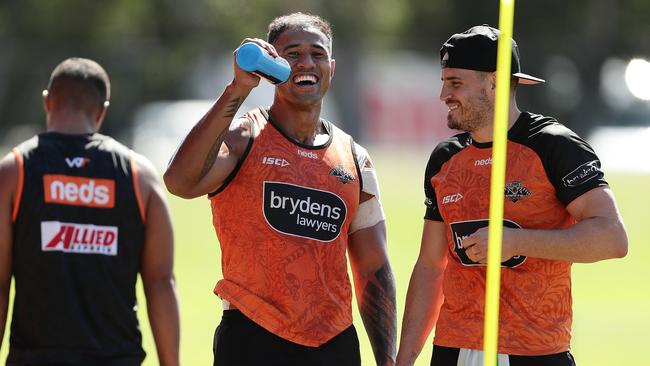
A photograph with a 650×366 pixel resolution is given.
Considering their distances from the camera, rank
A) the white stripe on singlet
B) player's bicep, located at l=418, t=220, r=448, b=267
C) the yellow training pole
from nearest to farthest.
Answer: the yellow training pole, the white stripe on singlet, player's bicep, located at l=418, t=220, r=448, b=267

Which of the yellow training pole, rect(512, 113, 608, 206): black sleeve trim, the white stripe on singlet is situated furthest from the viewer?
the white stripe on singlet

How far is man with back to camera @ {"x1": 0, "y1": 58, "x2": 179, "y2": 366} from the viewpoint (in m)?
5.31

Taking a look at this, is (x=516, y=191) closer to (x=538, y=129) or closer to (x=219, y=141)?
(x=538, y=129)

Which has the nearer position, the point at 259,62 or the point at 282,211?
the point at 259,62

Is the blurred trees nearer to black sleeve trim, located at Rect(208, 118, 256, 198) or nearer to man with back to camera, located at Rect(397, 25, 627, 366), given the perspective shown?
black sleeve trim, located at Rect(208, 118, 256, 198)

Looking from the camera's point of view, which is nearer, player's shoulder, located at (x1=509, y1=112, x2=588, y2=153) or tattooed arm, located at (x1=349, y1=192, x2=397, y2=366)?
player's shoulder, located at (x1=509, y1=112, x2=588, y2=153)

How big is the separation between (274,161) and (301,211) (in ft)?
0.86

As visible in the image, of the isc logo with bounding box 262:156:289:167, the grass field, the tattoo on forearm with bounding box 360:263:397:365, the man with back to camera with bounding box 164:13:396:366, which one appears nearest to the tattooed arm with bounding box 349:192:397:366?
the tattoo on forearm with bounding box 360:263:397:365

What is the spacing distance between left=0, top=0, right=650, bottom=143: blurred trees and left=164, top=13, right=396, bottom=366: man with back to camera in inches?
1590

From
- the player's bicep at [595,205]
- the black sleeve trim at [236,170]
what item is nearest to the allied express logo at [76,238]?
the black sleeve trim at [236,170]

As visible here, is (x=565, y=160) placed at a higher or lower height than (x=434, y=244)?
higher

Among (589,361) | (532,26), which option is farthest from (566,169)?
(532,26)

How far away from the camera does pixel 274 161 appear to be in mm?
5879

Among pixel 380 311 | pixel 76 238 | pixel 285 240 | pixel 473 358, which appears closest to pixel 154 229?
pixel 76 238
